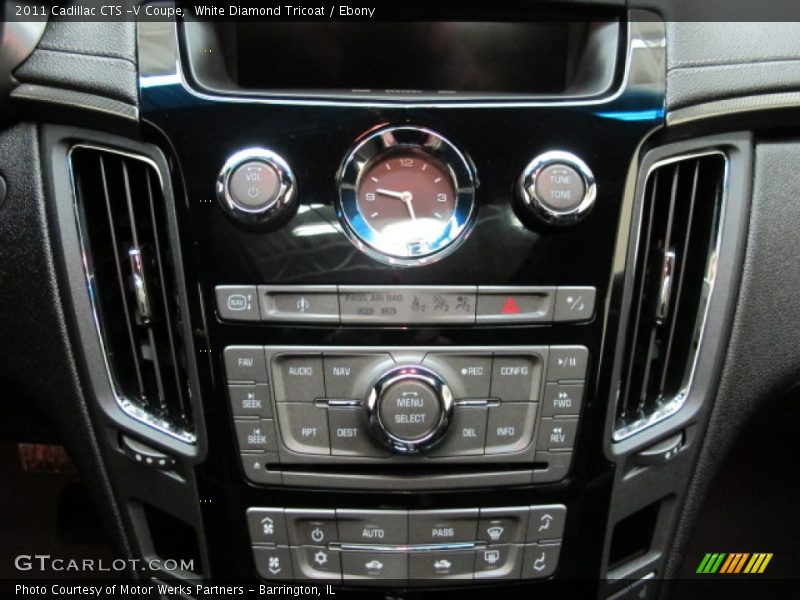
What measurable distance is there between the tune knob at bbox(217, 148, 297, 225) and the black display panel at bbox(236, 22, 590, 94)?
0.17 metres

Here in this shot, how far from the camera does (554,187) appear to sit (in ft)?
2.90

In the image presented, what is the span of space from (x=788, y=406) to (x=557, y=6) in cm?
77

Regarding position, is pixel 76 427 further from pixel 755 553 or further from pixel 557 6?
pixel 755 553

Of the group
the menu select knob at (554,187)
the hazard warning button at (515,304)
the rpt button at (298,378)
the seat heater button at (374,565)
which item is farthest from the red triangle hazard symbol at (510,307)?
the seat heater button at (374,565)

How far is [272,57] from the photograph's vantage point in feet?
3.34

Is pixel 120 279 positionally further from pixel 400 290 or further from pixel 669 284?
pixel 669 284

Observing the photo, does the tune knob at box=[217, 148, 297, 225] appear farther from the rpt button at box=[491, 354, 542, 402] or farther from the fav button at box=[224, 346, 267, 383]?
the rpt button at box=[491, 354, 542, 402]

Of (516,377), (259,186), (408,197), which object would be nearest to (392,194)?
(408,197)

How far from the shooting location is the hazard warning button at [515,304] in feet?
Answer: 2.96

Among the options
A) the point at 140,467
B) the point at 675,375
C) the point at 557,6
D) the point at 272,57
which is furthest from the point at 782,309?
the point at 140,467

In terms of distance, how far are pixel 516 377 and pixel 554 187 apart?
0.23m

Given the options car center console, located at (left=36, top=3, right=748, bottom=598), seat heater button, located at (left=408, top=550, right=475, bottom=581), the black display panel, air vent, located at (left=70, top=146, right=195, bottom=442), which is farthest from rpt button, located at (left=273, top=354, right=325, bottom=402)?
the black display panel

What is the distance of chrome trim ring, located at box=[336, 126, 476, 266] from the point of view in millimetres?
879

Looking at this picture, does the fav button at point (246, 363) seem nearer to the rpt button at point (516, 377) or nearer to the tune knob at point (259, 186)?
the tune knob at point (259, 186)
